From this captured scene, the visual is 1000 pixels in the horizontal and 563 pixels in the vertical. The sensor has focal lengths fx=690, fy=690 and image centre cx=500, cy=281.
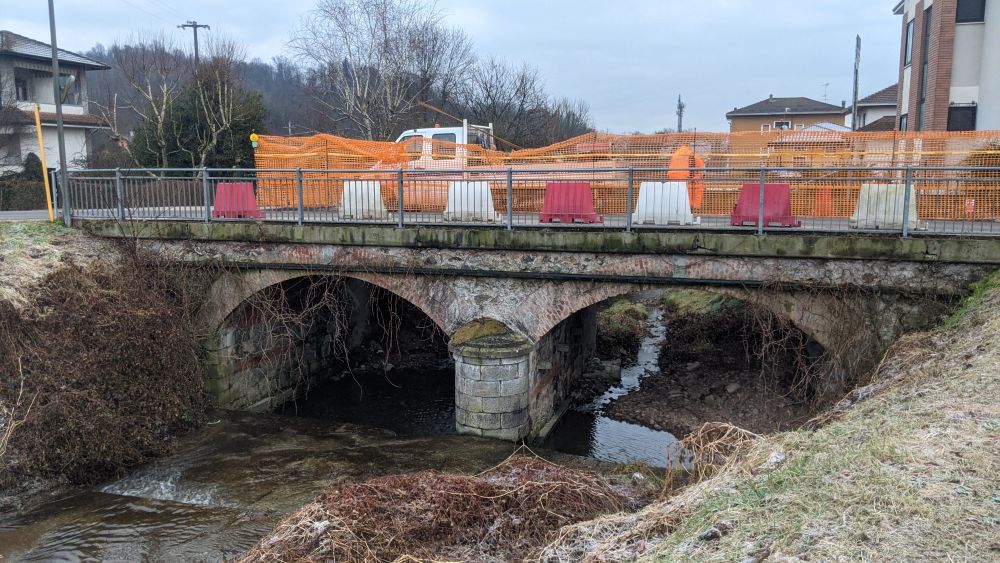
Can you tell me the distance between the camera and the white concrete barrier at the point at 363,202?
10891mm

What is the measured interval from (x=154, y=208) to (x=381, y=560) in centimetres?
893

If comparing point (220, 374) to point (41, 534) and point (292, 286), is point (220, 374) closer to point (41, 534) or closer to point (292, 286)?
point (292, 286)

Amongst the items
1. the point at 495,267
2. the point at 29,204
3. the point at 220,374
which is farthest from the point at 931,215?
the point at 29,204

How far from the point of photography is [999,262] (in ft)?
27.0

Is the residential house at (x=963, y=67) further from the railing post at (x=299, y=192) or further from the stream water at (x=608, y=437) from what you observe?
the railing post at (x=299, y=192)

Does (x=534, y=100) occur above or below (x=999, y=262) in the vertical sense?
above

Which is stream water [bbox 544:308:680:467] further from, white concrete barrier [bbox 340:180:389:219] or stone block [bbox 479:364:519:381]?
white concrete barrier [bbox 340:180:389:219]

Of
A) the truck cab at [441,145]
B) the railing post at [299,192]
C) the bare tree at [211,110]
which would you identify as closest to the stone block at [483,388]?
the railing post at [299,192]

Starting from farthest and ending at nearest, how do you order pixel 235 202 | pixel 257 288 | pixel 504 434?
1. pixel 235 202
2. pixel 257 288
3. pixel 504 434

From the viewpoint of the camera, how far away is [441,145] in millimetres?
15367

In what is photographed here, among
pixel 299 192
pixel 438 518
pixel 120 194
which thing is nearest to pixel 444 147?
pixel 299 192

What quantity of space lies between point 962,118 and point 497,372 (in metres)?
17.4

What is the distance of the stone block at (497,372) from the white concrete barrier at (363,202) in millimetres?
3013

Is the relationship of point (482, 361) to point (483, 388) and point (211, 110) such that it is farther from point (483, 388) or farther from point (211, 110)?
point (211, 110)
